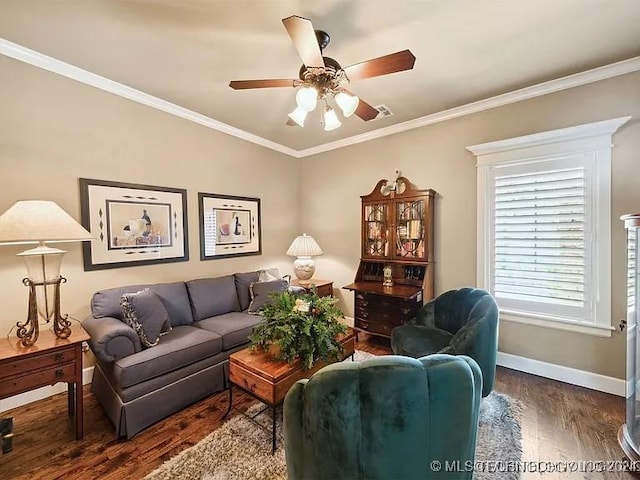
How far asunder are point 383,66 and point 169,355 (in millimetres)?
2569

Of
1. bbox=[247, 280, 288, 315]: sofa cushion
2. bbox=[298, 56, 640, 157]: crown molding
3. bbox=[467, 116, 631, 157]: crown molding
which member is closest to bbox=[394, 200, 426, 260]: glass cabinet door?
bbox=[467, 116, 631, 157]: crown molding

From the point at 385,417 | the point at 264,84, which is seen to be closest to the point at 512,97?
the point at 264,84

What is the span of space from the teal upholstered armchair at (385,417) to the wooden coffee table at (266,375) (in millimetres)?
875

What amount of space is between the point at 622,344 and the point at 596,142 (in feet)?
5.83

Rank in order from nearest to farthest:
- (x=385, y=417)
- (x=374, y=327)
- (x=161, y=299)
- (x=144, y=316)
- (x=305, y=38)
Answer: (x=385, y=417) < (x=305, y=38) < (x=144, y=316) < (x=161, y=299) < (x=374, y=327)

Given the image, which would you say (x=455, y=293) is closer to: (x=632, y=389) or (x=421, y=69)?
(x=632, y=389)

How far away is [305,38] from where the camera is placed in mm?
1596

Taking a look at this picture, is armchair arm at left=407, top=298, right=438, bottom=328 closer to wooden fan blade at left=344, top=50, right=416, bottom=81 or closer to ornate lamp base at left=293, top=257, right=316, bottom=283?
ornate lamp base at left=293, top=257, right=316, bottom=283

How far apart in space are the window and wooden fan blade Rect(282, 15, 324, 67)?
7.18 ft

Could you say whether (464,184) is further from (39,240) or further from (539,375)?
(39,240)

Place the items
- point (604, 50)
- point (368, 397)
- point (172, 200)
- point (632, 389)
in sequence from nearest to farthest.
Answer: point (368, 397) → point (632, 389) → point (604, 50) → point (172, 200)

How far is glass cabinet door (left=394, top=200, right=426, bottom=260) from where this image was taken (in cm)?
347

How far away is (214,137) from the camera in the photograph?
370cm

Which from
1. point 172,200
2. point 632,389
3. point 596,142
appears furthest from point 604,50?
point 172,200
